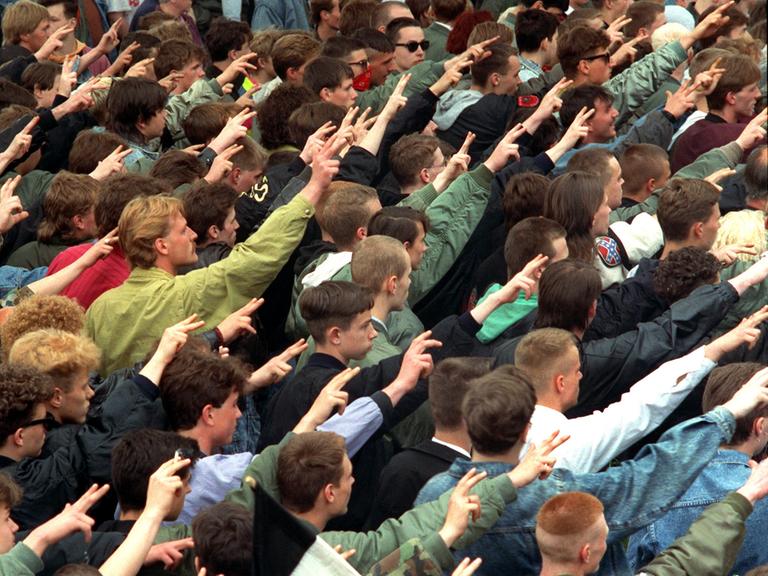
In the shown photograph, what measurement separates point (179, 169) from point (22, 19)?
3.99 meters

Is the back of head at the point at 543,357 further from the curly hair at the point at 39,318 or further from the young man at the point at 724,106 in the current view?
the young man at the point at 724,106

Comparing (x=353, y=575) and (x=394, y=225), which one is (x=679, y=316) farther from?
(x=353, y=575)

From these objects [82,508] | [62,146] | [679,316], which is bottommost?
[62,146]

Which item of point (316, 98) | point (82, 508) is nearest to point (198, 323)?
point (82, 508)

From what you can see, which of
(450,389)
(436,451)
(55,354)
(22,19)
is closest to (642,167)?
(450,389)

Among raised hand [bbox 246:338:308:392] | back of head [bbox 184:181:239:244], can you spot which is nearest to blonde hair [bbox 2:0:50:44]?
back of head [bbox 184:181:239:244]

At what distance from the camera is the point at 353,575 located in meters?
4.22

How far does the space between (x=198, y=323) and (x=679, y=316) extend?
2.06 m

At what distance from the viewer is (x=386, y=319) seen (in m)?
7.02

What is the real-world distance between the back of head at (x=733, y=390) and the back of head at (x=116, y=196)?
2.95 metres

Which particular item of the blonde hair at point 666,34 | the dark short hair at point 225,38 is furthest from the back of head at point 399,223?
the dark short hair at point 225,38

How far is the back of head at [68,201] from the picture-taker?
309 inches

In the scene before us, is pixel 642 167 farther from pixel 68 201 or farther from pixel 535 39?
pixel 68 201

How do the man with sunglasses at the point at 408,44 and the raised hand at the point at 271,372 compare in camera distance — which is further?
the man with sunglasses at the point at 408,44
